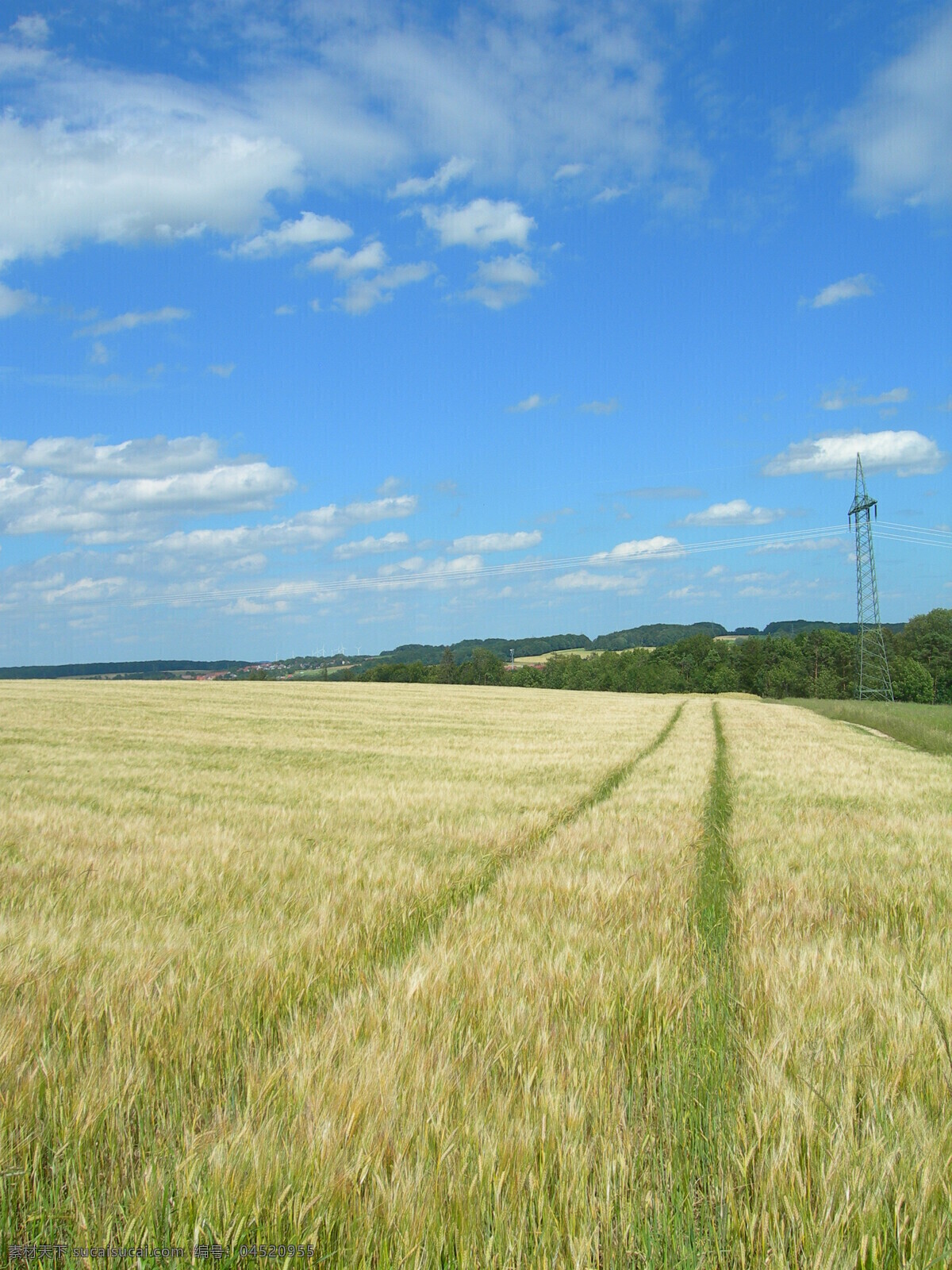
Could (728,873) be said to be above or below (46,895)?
below

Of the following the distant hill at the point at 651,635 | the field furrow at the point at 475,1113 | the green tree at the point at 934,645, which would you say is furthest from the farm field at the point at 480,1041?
the distant hill at the point at 651,635

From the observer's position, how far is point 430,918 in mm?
4625

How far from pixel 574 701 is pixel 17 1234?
48231 mm

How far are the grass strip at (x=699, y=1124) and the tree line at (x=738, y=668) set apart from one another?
99.1m

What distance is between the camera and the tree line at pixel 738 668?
99.2 m

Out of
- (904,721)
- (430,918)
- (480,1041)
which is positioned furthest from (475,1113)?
(904,721)

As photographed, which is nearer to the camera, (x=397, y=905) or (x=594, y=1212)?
(x=594, y=1212)

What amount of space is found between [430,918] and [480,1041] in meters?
1.76

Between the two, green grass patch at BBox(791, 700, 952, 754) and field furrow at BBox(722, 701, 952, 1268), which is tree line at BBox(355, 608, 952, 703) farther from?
field furrow at BBox(722, 701, 952, 1268)

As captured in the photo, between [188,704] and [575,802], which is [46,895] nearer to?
[575,802]

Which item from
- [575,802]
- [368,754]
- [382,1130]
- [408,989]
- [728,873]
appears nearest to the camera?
[382,1130]

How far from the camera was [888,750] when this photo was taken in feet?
66.0

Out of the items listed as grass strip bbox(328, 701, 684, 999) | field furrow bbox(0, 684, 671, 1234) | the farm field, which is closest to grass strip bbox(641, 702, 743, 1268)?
the farm field

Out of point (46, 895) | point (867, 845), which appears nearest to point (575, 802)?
point (867, 845)
